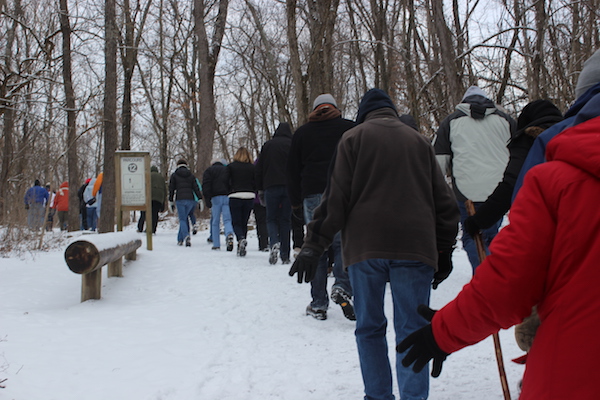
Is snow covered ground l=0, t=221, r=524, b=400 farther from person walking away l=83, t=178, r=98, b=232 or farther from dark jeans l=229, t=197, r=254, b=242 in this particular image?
person walking away l=83, t=178, r=98, b=232

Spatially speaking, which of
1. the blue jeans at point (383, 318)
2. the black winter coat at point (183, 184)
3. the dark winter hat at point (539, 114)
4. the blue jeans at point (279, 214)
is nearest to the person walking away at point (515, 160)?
the dark winter hat at point (539, 114)

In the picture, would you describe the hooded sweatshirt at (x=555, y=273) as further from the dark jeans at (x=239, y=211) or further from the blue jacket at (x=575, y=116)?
the dark jeans at (x=239, y=211)

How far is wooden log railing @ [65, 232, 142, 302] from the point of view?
17.8 feet

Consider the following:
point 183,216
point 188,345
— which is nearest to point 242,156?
point 183,216

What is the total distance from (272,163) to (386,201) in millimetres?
5076

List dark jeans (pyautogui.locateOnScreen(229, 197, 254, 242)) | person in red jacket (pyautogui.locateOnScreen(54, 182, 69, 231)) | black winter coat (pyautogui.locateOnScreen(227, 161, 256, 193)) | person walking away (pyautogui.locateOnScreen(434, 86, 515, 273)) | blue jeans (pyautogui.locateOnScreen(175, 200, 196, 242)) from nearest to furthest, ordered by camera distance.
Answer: person walking away (pyautogui.locateOnScreen(434, 86, 515, 273)) < black winter coat (pyautogui.locateOnScreen(227, 161, 256, 193)) < dark jeans (pyautogui.locateOnScreen(229, 197, 254, 242)) < blue jeans (pyautogui.locateOnScreen(175, 200, 196, 242)) < person in red jacket (pyautogui.locateOnScreen(54, 182, 69, 231))

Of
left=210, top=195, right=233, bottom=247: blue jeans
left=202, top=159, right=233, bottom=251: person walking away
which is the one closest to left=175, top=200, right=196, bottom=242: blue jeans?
left=210, top=195, right=233, bottom=247: blue jeans

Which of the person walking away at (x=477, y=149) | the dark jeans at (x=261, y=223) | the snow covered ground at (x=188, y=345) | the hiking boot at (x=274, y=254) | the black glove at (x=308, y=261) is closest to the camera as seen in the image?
the black glove at (x=308, y=261)

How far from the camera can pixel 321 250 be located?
307 cm

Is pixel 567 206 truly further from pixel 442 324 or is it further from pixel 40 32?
pixel 40 32

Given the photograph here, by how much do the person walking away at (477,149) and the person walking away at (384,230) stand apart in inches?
84.8

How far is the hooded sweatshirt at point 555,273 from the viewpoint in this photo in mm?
1243

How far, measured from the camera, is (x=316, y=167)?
203 inches

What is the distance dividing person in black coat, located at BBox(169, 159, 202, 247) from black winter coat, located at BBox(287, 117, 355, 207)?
21.3 feet
